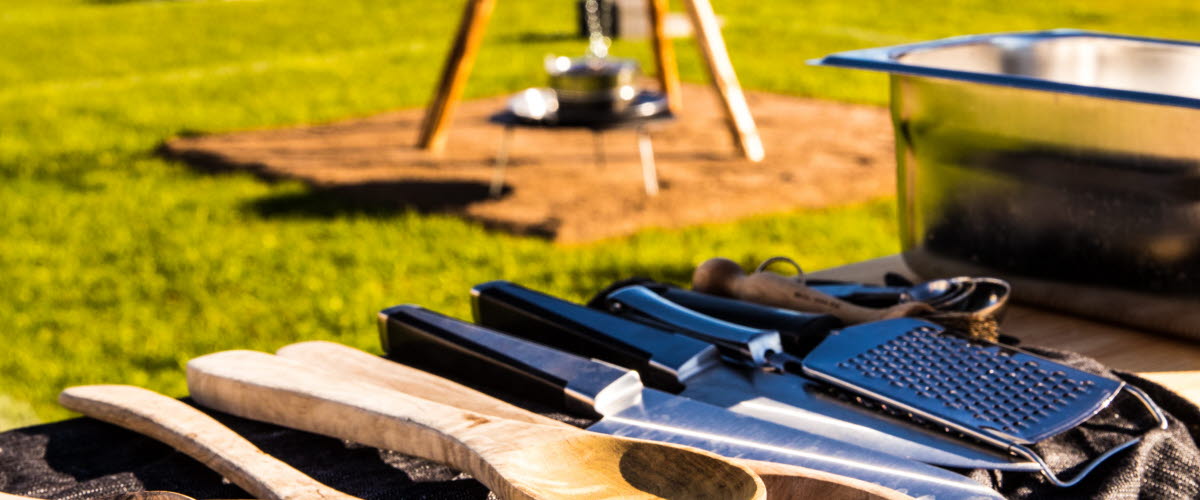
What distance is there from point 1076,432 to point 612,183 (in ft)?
14.1

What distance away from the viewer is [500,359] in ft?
3.21

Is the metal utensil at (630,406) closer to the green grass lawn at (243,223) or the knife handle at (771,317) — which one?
the knife handle at (771,317)

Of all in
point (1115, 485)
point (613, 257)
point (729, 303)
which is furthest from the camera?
point (613, 257)

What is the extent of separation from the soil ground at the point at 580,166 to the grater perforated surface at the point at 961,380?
3373 mm

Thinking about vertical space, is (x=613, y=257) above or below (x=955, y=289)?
below

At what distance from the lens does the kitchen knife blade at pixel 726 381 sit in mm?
862

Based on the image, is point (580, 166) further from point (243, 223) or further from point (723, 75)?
point (243, 223)

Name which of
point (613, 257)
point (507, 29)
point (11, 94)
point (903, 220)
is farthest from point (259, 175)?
point (507, 29)

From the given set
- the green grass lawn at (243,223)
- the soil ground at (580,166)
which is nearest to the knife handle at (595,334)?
the green grass lawn at (243,223)

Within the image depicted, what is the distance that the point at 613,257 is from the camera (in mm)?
4109

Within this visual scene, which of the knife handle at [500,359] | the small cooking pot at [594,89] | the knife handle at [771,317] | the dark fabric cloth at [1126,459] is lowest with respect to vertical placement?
the small cooking pot at [594,89]

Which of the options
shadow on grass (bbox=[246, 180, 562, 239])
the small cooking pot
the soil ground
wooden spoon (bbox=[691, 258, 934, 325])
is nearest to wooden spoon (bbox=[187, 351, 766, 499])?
wooden spoon (bbox=[691, 258, 934, 325])

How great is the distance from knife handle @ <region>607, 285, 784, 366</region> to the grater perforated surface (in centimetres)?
5

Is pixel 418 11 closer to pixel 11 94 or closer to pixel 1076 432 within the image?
pixel 11 94
